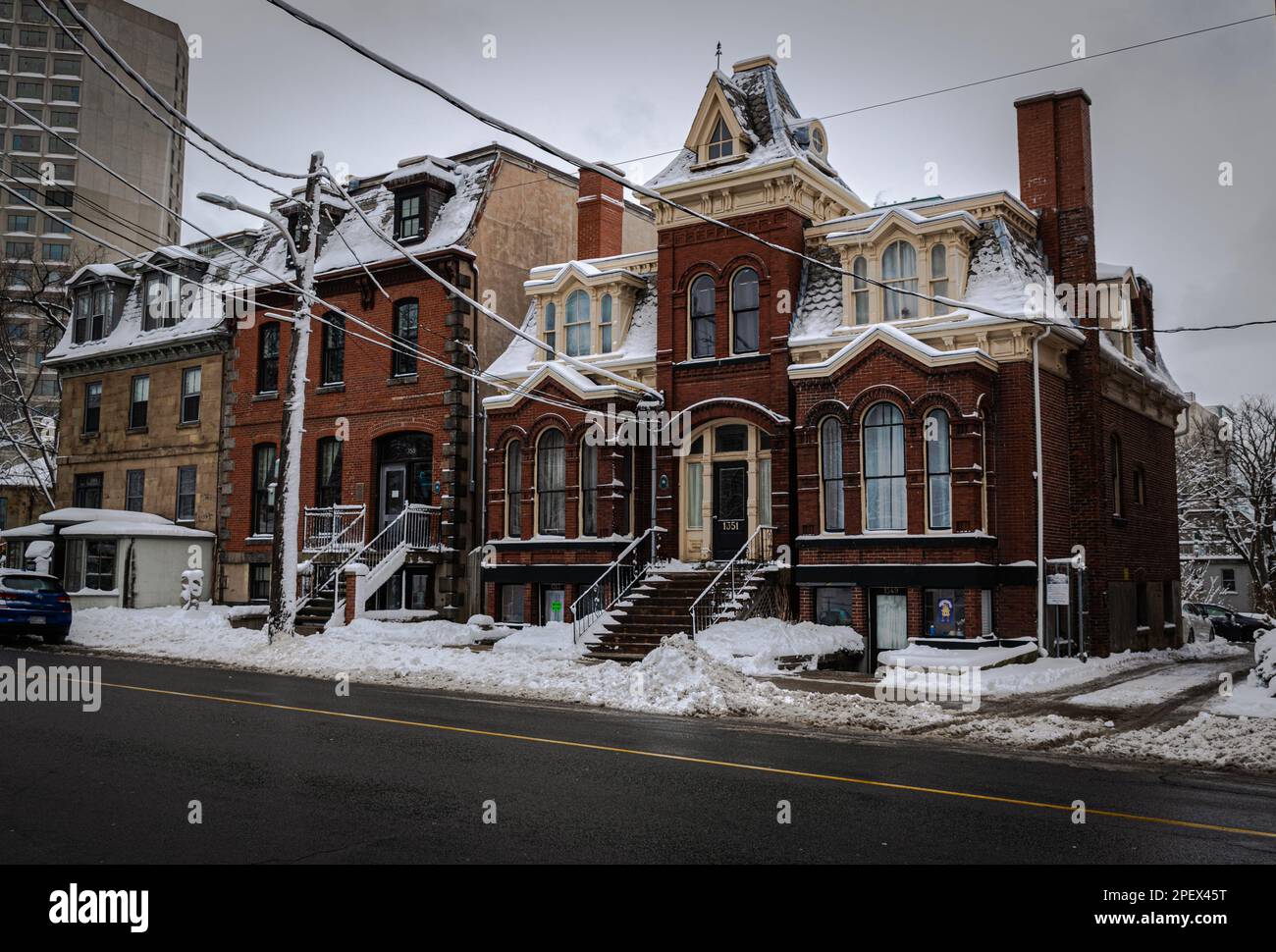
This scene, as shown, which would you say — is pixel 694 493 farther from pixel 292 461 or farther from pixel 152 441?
pixel 152 441

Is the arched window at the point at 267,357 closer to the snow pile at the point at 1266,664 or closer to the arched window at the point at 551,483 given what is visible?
the arched window at the point at 551,483

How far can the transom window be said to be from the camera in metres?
27.4

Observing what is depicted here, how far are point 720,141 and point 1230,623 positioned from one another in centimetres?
2628

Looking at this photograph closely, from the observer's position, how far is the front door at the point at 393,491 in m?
29.7

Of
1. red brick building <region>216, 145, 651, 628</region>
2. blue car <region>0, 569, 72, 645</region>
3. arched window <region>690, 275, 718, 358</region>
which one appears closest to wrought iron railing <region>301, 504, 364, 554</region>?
red brick building <region>216, 145, 651, 628</region>

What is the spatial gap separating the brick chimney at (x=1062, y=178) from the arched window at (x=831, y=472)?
238 inches

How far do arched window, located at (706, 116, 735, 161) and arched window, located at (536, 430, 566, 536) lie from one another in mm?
7436

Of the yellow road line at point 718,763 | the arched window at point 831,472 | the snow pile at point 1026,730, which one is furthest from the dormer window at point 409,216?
the snow pile at point 1026,730

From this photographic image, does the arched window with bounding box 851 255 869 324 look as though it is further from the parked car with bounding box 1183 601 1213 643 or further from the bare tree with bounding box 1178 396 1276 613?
the bare tree with bounding box 1178 396 1276 613

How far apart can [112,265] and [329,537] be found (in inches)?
634

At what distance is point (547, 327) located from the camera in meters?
28.0

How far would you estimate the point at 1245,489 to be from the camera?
46.0 meters

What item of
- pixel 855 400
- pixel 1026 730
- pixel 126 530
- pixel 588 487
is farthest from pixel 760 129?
pixel 126 530
